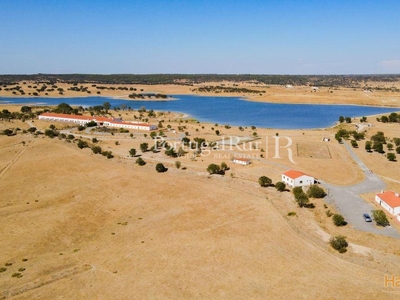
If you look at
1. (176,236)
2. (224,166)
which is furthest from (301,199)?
(224,166)

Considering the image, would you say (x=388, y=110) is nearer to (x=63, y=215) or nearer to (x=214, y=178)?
(x=214, y=178)

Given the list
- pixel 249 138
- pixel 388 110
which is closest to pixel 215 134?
pixel 249 138

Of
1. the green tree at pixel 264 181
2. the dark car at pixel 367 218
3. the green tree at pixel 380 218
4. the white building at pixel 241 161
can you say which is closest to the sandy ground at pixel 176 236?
the white building at pixel 241 161

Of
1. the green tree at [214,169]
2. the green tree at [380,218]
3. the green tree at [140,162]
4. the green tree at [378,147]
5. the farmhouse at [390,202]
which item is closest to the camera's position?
the green tree at [380,218]

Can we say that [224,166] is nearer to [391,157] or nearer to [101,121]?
[391,157]

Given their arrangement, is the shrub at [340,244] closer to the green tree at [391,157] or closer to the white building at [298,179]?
the white building at [298,179]

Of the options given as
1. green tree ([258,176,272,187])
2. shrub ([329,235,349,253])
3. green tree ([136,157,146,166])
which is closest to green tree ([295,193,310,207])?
green tree ([258,176,272,187])

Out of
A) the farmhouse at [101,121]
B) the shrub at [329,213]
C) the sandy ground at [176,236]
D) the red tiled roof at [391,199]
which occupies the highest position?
the farmhouse at [101,121]
